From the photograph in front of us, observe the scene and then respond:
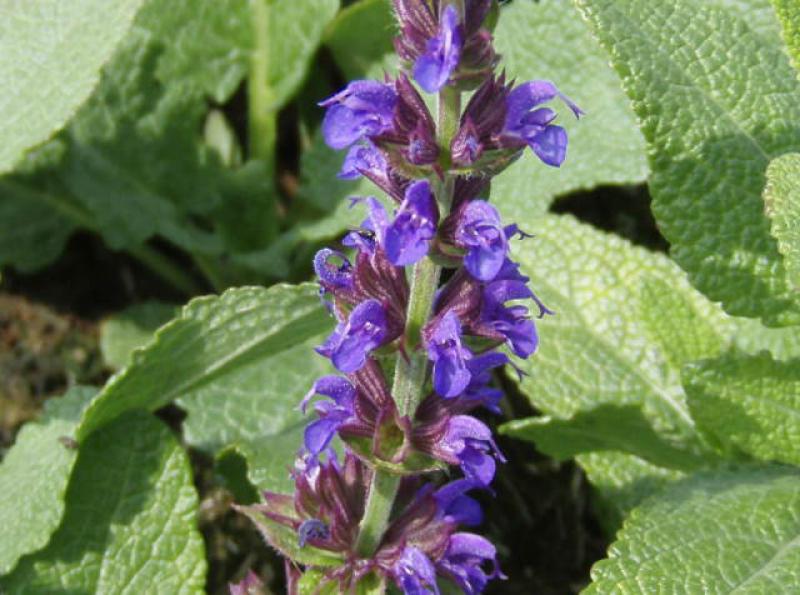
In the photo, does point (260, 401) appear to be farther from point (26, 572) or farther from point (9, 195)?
point (9, 195)

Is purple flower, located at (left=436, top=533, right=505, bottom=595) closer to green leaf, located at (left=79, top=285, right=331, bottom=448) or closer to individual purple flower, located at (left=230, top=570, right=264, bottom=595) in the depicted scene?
individual purple flower, located at (left=230, top=570, right=264, bottom=595)

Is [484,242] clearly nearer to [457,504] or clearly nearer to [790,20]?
[457,504]

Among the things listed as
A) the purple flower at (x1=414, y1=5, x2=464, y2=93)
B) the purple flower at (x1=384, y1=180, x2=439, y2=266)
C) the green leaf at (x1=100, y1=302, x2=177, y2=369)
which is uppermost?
the purple flower at (x1=414, y1=5, x2=464, y2=93)

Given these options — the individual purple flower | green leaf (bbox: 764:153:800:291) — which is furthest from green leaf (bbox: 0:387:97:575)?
green leaf (bbox: 764:153:800:291)

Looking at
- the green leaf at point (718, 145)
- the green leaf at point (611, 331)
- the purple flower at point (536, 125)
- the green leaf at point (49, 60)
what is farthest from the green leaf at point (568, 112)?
the purple flower at point (536, 125)

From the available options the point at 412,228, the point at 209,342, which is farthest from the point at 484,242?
the point at 209,342

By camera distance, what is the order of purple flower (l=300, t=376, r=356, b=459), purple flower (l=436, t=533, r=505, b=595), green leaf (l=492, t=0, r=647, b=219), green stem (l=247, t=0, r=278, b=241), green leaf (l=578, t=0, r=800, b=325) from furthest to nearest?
1. green stem (l=247, t=0, r=278, b=241)
2. green leaf (l=492, t=0, r=647, b=219)
3. green leaf (l=578, t=0, r=800, b=325)
4. purple flower (l=436, t=533, r=505, b=595)
5. purple flower (l=300, t=376, r=356, b=459)
